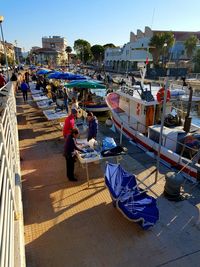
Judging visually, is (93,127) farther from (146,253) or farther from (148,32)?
(148,32)

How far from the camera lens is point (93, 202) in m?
5.60

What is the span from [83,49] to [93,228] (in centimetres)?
9416

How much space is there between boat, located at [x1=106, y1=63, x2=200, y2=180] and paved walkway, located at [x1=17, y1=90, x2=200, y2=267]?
4.34 feet

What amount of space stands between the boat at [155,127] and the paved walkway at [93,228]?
132cm

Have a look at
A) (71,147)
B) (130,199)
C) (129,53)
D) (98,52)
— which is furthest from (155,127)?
(98,52)

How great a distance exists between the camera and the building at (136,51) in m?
54.1

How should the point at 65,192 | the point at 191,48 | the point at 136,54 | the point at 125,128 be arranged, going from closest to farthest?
the point at 65,192 → the point at 125,128 → the point at 191,48 → the point at 136,54

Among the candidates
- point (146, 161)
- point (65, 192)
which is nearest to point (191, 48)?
point (146, 161)

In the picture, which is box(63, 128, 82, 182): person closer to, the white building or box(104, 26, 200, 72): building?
box(104, 26, 200, 72): building

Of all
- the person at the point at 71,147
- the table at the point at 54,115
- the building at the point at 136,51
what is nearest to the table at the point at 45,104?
the table at the point at 54,115

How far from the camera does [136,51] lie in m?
56.6

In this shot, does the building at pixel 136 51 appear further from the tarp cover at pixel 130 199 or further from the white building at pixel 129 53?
the tarp cover at pixel 130 199

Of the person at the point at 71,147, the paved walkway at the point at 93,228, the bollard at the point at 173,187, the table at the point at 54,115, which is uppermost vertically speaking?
the person at the point at 71,147

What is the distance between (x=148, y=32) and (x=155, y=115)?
57.8m
